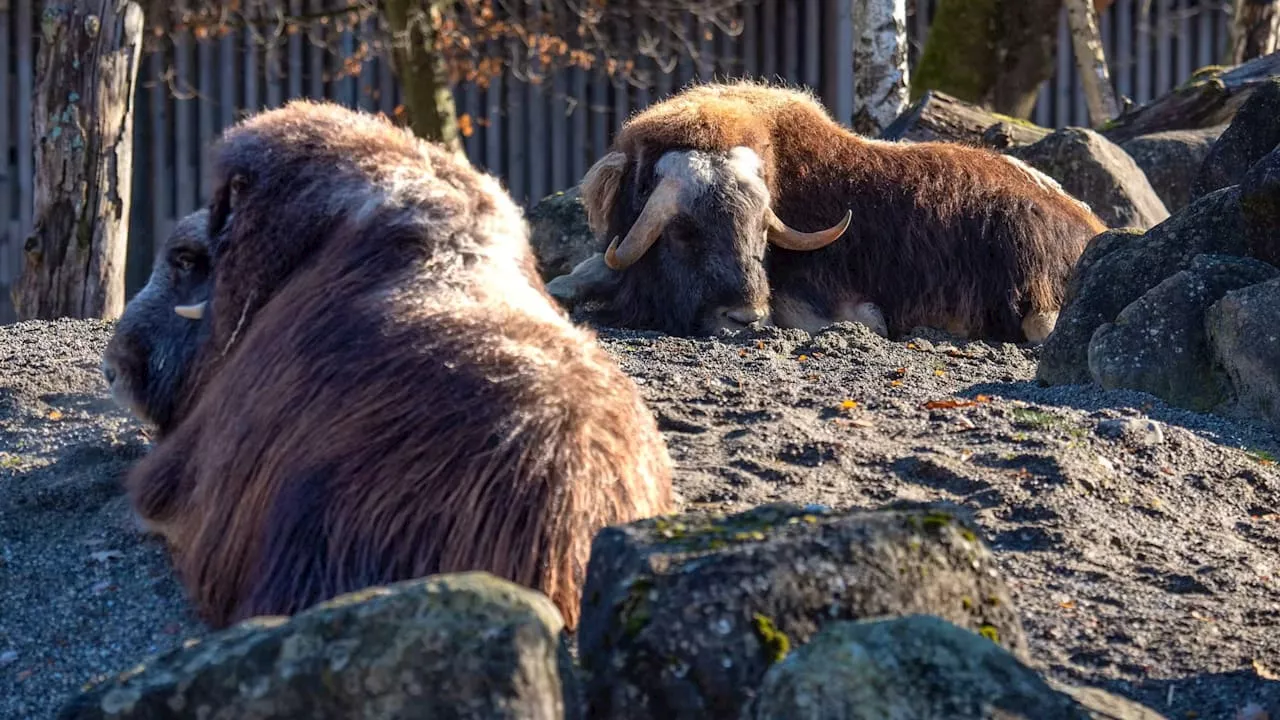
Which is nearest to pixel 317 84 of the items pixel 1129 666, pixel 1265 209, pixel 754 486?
pixel 1265 209

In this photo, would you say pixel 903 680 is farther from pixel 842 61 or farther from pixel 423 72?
pixel 842 61

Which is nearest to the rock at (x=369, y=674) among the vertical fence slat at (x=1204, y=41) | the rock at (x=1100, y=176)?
the rock at (x=1100, y=176)

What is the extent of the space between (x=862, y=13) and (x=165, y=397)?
18.8ft

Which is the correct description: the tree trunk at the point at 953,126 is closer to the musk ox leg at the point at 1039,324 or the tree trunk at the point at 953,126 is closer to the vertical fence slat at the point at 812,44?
the musk ox leg at the point at 1039,324

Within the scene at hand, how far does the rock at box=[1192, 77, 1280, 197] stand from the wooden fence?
208 inches

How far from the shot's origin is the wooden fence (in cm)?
1106

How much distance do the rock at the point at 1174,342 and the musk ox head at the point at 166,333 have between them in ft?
8.44

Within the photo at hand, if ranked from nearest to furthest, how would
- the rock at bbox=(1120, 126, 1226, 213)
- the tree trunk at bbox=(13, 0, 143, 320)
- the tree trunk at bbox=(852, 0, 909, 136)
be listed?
the tree trunk at bbox=(13, 0, 143, 320) → the rock at bbox=(1120, 126, 1226, 213) → the tree trunk at bbox=(852, 0, 909, 136)

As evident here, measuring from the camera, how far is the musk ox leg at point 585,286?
6348 mm

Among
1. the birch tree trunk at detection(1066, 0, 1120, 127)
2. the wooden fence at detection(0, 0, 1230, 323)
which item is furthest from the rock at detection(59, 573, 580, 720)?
the wooden fence at detection(0, 0, 1230, 323)

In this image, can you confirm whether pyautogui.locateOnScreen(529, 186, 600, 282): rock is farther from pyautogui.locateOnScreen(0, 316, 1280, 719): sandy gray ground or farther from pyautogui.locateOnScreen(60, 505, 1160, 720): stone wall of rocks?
pyautogui.locateOnScreen(60, 505, 1160, 720): stone wall of rocks

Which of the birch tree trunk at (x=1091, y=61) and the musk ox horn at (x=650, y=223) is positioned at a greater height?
the birch tree trunk at (x=1091, y=61)

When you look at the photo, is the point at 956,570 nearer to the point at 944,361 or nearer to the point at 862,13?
the point at 944,361

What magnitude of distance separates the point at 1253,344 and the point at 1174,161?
143 inches
